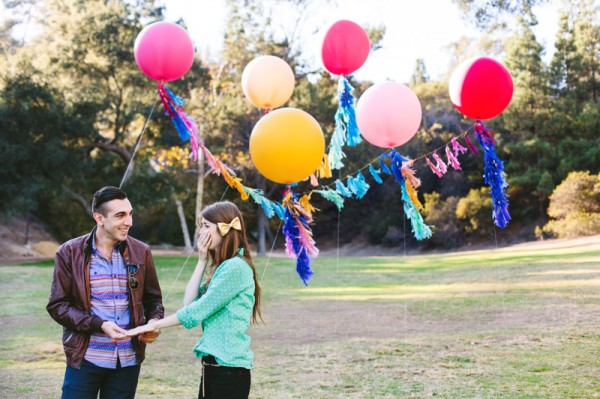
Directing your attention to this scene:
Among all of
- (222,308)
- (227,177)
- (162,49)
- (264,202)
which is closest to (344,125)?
(264,202)

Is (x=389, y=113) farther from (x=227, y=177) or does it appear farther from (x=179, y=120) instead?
(x=179, y=120)

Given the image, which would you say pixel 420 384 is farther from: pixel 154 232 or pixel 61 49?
pixel 154 232

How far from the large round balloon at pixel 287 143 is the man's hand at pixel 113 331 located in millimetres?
1779

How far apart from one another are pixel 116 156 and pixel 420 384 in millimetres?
17529

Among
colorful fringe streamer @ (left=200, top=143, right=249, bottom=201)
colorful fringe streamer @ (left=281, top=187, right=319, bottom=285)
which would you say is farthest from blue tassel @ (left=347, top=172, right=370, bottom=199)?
colorful fringe streamer @ (left=200, top=143, right=249, bottom=201)

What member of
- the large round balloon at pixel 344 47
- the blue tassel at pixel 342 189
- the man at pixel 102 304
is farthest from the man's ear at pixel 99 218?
the large round balloon at pixel 344 47

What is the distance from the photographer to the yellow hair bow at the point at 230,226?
2348 millimetres

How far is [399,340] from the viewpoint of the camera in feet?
21.6

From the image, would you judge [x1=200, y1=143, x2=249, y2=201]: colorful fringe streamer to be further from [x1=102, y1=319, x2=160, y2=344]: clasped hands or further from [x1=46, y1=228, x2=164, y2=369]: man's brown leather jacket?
[x1=102, y1=319, x2=160, y2=344]: clasped hands

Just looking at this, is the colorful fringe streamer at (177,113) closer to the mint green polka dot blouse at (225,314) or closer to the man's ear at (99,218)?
the man's ear at (99,218)

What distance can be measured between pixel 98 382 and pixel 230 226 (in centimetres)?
79

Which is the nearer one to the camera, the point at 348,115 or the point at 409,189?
the point at 409,189

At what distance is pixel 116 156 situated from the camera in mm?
20672

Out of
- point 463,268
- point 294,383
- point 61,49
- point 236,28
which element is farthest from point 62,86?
point 294,383
